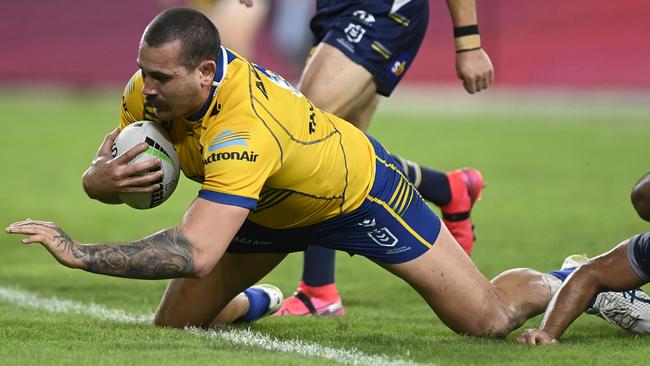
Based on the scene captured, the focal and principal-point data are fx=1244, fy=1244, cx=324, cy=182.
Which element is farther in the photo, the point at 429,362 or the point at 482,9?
the point at 482,9

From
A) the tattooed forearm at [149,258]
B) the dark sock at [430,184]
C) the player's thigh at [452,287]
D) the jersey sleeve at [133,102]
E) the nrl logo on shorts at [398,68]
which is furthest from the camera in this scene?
the dark sock at [430,184]

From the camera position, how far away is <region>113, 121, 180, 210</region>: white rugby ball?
16.7ft

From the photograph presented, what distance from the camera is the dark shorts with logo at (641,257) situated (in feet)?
17.4

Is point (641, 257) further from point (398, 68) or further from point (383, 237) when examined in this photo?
point (398, 68)

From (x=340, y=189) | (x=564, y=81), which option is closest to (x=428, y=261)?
(x=340, y=189)

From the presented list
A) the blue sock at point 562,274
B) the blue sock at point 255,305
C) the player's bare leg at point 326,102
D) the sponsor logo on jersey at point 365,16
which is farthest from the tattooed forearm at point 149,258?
the sponsor logo on jersey at point 365,16

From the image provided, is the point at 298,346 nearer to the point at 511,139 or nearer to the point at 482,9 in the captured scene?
the point at 511,139

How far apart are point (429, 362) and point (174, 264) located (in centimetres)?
107

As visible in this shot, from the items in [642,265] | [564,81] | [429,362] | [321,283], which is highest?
[642,265]

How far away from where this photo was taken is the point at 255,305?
6.05 metres

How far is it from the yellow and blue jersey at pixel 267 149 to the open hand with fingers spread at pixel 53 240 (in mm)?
529

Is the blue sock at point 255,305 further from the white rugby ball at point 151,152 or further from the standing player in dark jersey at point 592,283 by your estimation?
the standing player in dark jersey at point 592,283

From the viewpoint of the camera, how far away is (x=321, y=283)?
6.52 m

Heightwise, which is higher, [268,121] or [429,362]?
[268,121]
